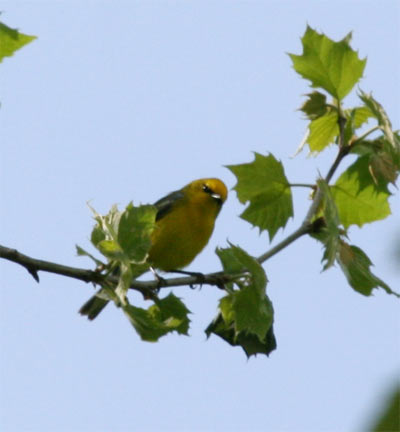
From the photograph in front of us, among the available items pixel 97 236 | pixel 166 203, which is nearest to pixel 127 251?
pixel 97 236

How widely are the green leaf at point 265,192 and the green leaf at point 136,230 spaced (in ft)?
2.29

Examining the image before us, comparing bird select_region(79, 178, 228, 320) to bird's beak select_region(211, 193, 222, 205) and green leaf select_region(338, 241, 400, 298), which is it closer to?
bird's beak select_region(211, 193, 222, 205)

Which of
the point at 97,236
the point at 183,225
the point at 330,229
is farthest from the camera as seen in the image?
the point at 183,225

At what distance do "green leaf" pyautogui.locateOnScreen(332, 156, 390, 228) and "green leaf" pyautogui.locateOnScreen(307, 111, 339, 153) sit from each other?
22 centimetres

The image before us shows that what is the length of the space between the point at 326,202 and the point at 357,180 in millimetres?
459

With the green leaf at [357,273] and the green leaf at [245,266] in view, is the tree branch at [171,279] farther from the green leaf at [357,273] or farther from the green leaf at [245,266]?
the green leaf at [357,273]

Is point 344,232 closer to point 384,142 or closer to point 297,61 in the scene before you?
point 384,142

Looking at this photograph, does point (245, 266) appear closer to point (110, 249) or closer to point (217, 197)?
point (110, 249)

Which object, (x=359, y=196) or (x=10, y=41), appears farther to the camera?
(x=359, y=196)

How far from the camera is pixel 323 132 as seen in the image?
10.7ft

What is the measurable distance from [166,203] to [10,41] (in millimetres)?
3847

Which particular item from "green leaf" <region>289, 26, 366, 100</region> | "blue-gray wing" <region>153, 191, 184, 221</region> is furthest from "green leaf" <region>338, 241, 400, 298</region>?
"blue-gray wing" <region>153, 191, 184, 221</region>

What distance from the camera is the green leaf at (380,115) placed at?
2.93 m

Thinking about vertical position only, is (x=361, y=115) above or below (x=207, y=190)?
below
